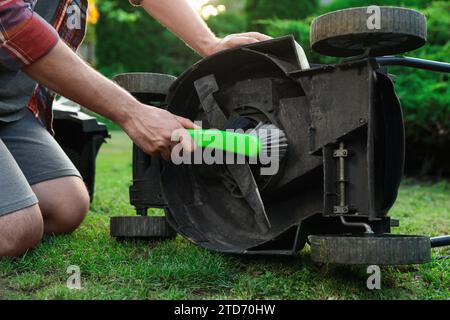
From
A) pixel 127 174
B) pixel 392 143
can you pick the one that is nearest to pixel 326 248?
pixel 392 143

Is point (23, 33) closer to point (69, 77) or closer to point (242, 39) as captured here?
point (69, 77)

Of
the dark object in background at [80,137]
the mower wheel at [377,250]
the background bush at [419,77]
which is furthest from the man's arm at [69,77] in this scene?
the background bush at [419,77]

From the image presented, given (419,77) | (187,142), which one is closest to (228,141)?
(187,142)

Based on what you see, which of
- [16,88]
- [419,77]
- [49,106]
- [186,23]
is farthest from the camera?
[419,77]

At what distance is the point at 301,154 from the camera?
2012 mm

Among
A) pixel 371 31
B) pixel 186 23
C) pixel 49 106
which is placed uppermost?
pixel 186 23

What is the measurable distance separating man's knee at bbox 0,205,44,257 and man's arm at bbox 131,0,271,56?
3.21 feet

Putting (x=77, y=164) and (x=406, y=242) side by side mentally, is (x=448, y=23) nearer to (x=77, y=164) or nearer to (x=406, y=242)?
(x=77, y=164)

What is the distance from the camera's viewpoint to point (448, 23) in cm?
603

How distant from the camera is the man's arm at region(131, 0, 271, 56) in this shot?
2.50m

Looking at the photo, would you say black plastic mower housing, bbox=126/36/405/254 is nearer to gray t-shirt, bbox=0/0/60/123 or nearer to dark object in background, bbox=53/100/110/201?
gray t-shirt, bbox=0/0/60/123

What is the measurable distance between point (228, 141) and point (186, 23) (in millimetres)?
847

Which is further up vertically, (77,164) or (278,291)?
(77,164)
